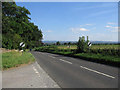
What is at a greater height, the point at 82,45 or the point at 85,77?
the point at 82,45

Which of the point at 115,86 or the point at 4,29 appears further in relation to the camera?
the point at 4,29

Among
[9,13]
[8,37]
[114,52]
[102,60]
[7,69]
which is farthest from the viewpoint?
[9,13]

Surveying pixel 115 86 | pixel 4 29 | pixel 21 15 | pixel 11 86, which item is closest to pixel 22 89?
pixel 11 86

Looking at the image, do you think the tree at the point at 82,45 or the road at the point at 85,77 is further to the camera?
the tree at the point at 82,45

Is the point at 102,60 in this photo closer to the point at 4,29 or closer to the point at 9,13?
the point at 4,29

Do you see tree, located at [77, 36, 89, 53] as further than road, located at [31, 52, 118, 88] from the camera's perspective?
Yes

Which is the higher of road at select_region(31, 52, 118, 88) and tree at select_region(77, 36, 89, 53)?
tree at select_region(77, 36, 89, 53)

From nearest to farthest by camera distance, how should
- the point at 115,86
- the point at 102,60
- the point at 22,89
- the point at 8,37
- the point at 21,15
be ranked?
the point at 22,89 → the point at 115,86 → the point at 102,60 → the point at 8,37 → the point at 21,15

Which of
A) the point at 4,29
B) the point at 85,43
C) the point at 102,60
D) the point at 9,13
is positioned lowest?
the point at 102,60

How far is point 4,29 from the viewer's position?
864 inches

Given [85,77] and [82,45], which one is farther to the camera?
[82,45]

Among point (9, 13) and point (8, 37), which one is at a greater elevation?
point (9, 13)

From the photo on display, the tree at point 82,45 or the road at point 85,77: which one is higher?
the tree at point 82,45

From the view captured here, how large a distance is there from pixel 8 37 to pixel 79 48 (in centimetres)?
1278
